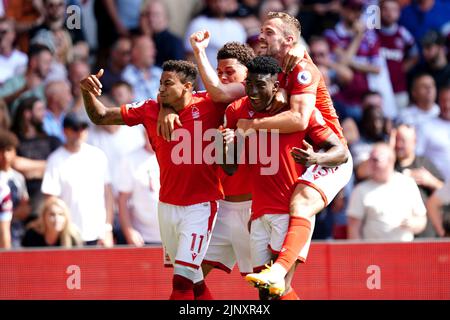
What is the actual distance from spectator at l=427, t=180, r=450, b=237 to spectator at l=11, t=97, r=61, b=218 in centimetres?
381

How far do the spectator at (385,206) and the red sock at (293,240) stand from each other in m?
3.46

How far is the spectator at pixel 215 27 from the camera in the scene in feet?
45.8

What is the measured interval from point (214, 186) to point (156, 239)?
10.6 feet

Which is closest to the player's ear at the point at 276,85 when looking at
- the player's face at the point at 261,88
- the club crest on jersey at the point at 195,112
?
the player's face at the point at 261,88

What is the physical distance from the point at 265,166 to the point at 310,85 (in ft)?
2.14

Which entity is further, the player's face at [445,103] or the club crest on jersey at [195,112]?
the player's face at [445,103]

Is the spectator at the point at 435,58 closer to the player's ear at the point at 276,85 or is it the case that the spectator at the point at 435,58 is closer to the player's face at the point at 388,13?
the player's face at the point at 388,13

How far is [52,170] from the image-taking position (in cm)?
1229

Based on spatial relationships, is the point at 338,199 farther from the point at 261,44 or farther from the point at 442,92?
the point at 261,44

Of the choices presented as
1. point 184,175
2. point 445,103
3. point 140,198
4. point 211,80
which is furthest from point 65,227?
point 445,103

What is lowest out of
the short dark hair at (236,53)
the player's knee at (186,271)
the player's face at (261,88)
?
the player's knee at (186,271)

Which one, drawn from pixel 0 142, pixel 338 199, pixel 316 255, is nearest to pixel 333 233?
pixel 338 199

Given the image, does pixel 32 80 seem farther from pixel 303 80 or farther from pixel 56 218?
pixel 303 80

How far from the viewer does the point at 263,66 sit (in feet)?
27.9
